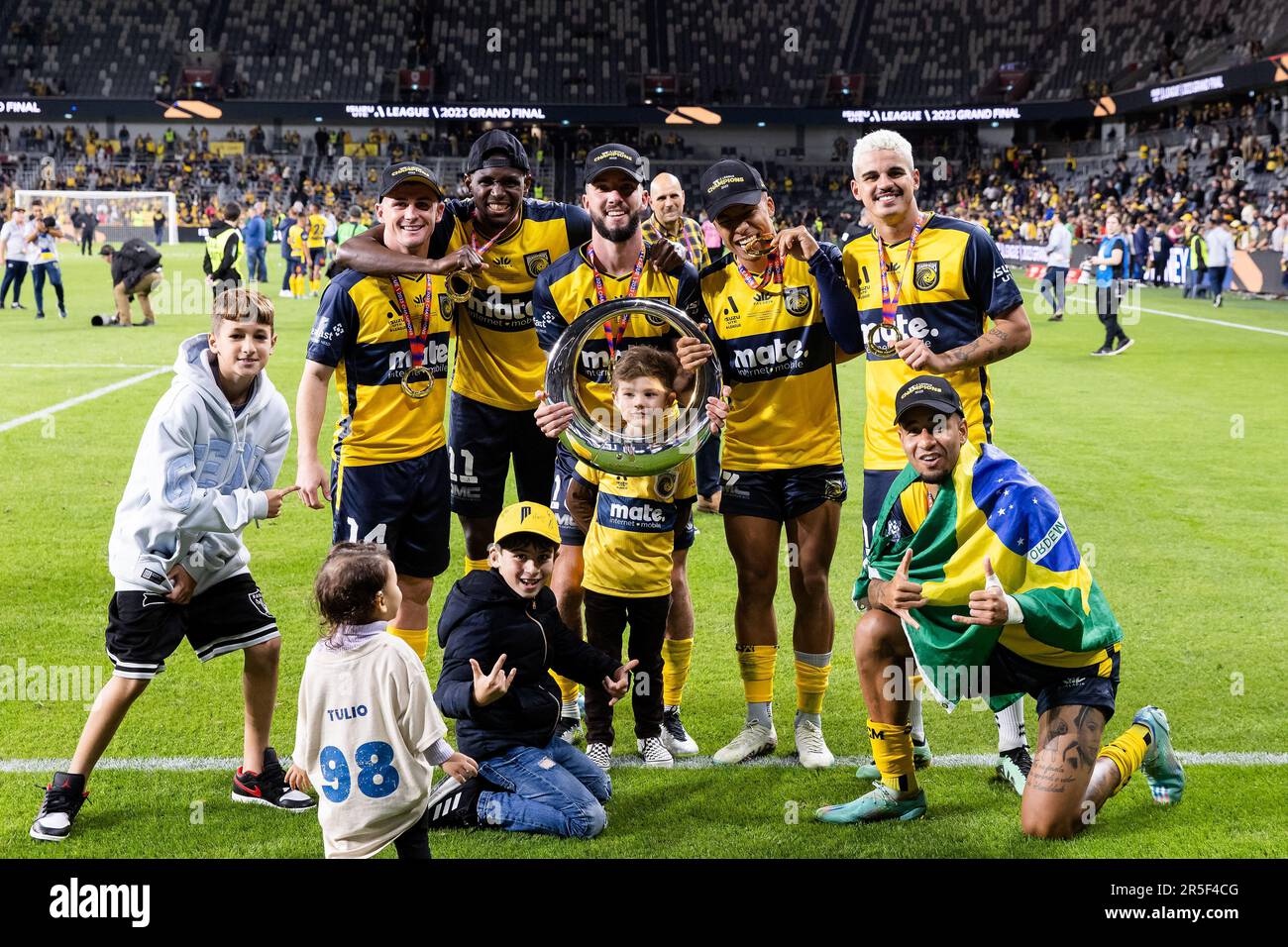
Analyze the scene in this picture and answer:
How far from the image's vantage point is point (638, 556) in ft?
17.5

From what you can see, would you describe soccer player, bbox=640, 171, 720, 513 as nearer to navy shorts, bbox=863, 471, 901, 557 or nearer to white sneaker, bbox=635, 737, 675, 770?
navy shorts, bbox=863, 471, 901, 557

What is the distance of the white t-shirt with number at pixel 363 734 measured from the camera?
12.5ft

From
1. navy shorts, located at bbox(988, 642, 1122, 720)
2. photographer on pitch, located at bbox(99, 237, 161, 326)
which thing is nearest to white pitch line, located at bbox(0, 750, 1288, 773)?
navy shorts, located at bbox(988, 642, 1122, 720)

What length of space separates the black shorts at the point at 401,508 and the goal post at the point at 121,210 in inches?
1695

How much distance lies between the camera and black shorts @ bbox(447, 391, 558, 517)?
6.22 m

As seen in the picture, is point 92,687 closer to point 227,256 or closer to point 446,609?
point 446,609

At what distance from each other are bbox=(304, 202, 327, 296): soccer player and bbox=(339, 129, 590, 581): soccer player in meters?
23.3

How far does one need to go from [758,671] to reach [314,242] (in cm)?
2492

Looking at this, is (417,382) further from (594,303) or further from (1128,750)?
(1128,750)

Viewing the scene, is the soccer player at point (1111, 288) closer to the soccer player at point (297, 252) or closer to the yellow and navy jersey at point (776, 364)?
the yellow and navy jersey at point (776, 364)

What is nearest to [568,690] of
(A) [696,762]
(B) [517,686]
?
(A) [696,762]

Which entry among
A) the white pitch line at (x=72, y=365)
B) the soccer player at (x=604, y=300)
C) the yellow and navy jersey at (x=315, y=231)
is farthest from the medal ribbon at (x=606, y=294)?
the yellow and navy jersey at (x=315, y=231)

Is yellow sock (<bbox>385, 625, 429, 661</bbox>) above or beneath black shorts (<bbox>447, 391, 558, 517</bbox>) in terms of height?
beneath

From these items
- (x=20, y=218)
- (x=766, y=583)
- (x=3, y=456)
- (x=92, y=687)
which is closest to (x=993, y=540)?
(x=766, y=583)
